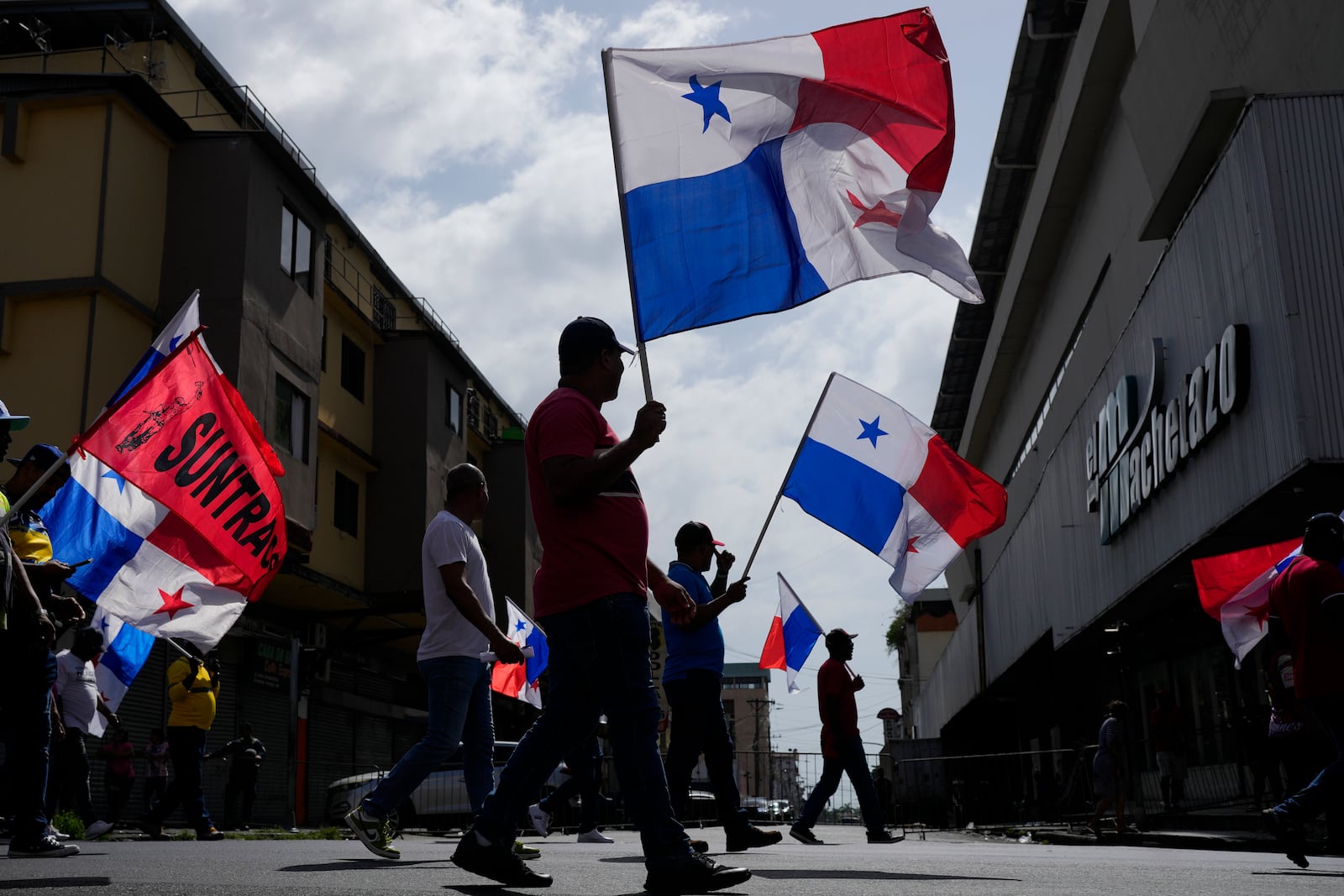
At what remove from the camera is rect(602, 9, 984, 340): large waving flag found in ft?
21.7

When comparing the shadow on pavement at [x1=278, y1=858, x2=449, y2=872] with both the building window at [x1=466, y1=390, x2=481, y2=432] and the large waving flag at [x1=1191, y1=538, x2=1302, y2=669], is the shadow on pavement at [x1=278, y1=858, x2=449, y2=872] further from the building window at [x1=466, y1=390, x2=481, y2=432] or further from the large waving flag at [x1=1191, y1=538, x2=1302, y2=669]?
the building window at [x1=466, y1=390, x2=481, y2=432]

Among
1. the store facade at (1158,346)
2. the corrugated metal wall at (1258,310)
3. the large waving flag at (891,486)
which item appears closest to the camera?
the corrugated metal wall at (1258,310)

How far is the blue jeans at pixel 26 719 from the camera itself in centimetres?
586

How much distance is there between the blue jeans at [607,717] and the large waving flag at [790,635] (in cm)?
1412

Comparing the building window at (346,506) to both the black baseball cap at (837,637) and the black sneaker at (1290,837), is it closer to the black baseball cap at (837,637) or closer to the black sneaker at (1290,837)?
the black baseball cap at (837,637)

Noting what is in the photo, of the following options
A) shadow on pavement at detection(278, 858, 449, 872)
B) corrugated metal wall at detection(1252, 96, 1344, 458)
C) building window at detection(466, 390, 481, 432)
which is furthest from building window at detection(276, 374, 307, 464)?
shadow on pavement at detection(278, 858, 449, 872)

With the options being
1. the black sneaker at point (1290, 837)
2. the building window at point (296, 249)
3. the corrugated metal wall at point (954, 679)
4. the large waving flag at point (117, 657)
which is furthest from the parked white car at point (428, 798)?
the corrugated metal wall at point (954, 679)

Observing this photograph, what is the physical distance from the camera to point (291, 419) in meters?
24.8

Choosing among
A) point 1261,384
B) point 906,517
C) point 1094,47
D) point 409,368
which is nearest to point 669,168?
point 906,517

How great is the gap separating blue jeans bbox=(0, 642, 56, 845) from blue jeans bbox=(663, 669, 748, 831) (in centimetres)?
328

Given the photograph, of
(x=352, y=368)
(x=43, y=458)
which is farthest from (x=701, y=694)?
(x=352, y=368)

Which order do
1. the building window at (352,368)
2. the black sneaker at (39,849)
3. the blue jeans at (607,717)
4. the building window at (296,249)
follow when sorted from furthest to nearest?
1. the building window at (352,368)
2. the building window at (296,249)
3. the black sneaker at (39,849)
4. the blue jeans at (607,717)

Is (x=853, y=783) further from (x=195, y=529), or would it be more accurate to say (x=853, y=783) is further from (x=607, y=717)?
(x=607, y=717)

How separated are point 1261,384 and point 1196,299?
2019 millimetres
